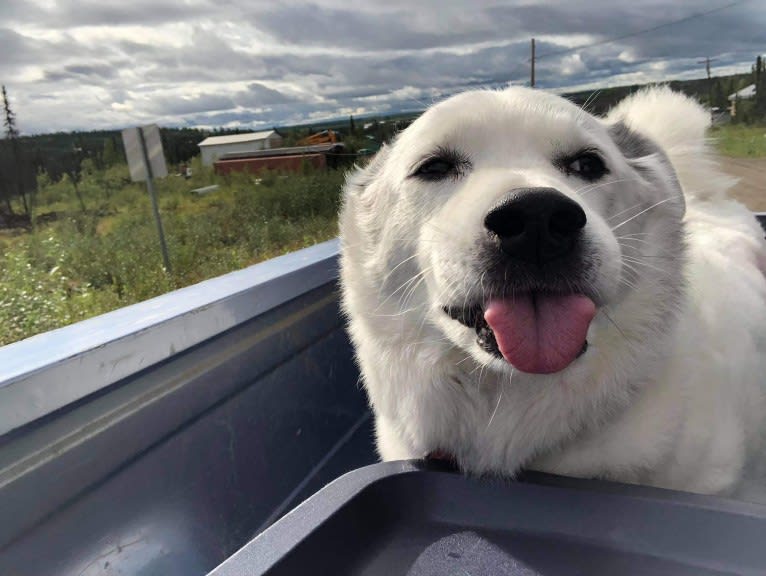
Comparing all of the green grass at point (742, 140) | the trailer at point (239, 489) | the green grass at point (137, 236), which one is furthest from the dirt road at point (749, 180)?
the trailer at point (239, 489)

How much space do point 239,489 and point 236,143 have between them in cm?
192

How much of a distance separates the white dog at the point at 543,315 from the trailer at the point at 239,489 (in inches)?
8.4

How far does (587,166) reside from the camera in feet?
4.77

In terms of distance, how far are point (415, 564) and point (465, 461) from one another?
1.17 ft

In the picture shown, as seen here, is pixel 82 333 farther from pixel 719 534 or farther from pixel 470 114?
pixel 719 534

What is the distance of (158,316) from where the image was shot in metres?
1.57

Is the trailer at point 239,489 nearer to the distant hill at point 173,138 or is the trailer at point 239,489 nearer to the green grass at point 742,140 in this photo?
the distant hill at point 173,138

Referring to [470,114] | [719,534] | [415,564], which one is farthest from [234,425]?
[719,534]

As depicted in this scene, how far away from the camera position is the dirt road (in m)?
2.53

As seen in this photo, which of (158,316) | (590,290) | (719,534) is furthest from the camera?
(158,316)

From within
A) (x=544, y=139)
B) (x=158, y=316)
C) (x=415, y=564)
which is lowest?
(x=415, y=564)

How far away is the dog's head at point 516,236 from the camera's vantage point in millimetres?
1136

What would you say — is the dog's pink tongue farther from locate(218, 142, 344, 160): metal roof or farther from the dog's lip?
locate(218, 142, 344, 160): metal roof

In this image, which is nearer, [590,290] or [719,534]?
[719,534]
